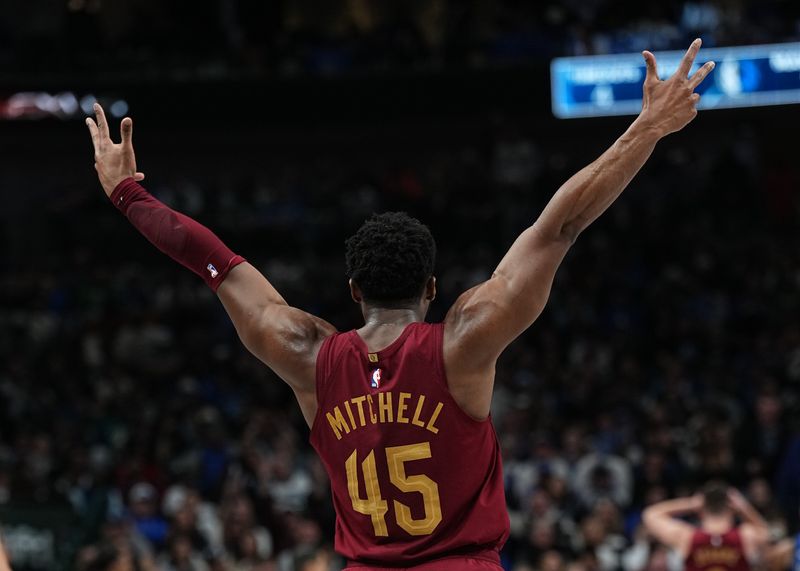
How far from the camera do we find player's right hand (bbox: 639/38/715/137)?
10.9 ft

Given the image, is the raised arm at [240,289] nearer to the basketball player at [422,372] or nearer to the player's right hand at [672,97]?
the basketball player at [422,372]

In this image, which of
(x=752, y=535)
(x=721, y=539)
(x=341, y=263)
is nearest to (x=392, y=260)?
(x=721, y=539)

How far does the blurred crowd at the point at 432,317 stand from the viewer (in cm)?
1157

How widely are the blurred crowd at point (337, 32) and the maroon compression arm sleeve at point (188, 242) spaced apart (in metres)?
12.2

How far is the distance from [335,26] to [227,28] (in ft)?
5.53

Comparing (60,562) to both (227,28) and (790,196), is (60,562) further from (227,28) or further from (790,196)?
(790,196)

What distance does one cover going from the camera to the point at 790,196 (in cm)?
1891

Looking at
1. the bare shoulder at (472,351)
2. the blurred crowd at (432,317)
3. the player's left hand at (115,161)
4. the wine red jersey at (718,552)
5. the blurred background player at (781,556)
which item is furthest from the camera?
the blurred crowd at (432,317)

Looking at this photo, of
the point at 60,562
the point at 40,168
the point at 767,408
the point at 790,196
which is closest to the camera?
the point at 60,562

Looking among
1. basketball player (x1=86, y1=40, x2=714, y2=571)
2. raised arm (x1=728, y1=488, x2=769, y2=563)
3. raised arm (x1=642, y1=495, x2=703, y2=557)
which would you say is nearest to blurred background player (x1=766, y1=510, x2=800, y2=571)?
raised arm (x1=728, y1=488, x2=769, y2=563)

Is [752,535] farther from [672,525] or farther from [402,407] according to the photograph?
[402,407]

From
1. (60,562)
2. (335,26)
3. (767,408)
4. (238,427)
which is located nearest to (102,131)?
(60,562)

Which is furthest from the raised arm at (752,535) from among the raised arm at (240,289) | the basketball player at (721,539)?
the raised arm at (240,289)

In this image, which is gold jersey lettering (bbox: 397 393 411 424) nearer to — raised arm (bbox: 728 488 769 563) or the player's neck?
the player's neck
